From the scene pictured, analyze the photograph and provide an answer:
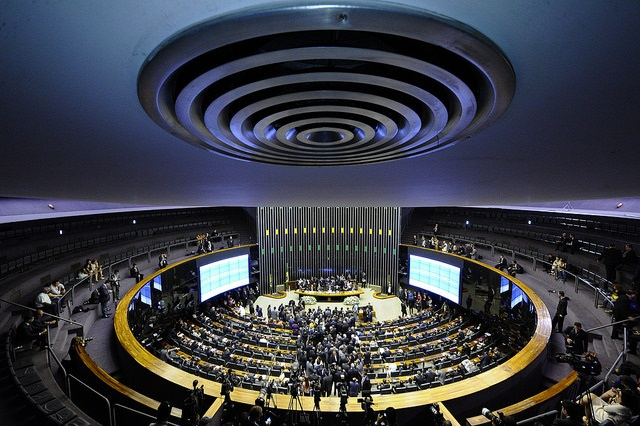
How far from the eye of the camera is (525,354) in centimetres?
796

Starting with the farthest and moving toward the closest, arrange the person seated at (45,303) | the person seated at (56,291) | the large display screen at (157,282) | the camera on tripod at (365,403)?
1. the large display screen at (157,282)
2. the person seated at (56,291)
3. the person seated at (45,303)
4. the camera on tripod at (365,403)

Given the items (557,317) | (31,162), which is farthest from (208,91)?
(557,317)

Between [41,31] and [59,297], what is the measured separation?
381 inches

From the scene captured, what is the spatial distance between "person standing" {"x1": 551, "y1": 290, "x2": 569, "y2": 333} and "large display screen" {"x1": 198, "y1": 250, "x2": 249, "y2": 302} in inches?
603

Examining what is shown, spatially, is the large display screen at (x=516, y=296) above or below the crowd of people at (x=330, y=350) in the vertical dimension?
above

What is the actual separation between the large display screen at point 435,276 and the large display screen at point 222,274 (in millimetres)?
11192

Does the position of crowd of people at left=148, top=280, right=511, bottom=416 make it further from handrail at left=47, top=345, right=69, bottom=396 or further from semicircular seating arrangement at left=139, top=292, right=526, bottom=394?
handrail at left=47, top=345, right=69, bottom=396

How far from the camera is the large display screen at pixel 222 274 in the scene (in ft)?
57.9

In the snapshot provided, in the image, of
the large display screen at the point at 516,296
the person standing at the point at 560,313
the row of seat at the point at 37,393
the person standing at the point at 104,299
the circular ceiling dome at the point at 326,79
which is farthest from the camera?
the large display screen at the point at 516,296

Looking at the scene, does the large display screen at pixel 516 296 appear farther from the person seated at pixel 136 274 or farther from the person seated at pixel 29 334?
the person seated at pixel 136 274

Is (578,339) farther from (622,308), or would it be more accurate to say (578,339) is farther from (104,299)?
(104,299)

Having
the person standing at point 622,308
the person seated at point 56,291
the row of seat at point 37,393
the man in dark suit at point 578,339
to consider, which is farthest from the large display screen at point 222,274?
the person standing at point 622,308

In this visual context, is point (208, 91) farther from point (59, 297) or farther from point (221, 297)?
point (221, 297)

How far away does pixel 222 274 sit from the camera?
19453mm
